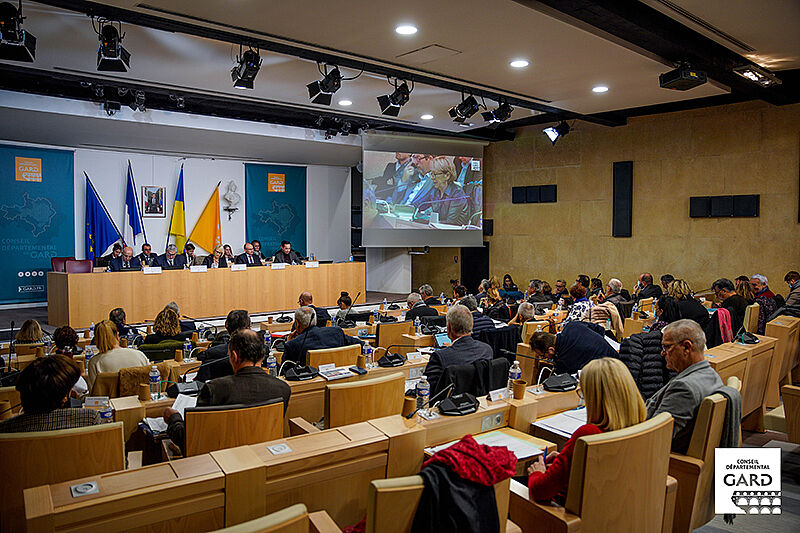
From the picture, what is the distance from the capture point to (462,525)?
1.70m

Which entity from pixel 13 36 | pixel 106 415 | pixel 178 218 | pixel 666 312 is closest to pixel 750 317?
pixel 666 312

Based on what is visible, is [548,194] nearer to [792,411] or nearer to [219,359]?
[792,411]

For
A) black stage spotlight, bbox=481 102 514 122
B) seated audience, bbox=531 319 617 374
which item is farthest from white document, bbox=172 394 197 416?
black stage spotlight, bbox=481 102 514 122

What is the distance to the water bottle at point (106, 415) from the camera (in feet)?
9.18

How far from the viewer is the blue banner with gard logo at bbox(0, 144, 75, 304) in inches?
397

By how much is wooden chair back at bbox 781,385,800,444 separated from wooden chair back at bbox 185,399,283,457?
3.20m

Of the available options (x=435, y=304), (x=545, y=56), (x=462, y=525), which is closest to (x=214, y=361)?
(x=462, y=525)

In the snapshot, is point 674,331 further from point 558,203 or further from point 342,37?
point 558,203

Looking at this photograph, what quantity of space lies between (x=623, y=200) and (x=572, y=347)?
25.0 ft

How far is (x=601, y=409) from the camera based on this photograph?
2.22 m

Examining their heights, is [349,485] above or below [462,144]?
below

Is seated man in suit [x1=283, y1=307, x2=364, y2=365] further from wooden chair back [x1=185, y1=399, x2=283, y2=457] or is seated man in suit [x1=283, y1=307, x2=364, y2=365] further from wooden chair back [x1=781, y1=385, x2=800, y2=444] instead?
wooden chair back [x1=781, y1=385, x2=800, y2=444]

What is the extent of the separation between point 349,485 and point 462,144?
1129 cm

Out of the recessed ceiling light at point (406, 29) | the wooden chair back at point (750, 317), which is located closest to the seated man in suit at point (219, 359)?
the recessed ceiling light at point (406, 29)
